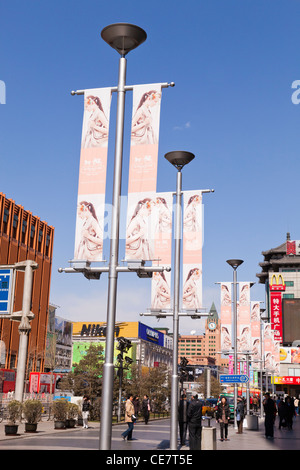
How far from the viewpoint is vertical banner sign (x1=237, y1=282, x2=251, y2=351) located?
3688cm

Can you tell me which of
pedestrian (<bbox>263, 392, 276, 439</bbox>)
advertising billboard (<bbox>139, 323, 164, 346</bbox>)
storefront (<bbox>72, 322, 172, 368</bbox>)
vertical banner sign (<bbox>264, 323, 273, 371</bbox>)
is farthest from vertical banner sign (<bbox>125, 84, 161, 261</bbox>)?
advertising billboard (<bbox>139, 323, 164, 346</bbox>)

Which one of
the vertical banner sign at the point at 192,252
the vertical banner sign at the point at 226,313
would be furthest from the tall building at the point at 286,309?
the vertical banner sign at the point at 192,252

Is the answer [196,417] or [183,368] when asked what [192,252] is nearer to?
[196,417]

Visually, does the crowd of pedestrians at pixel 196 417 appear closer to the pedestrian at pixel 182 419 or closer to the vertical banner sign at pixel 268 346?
the pedestrian at pixel 182 419

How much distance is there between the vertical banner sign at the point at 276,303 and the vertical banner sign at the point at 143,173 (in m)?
107

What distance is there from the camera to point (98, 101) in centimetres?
1308

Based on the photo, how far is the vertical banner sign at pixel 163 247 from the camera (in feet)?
63.8

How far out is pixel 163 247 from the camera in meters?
19.7

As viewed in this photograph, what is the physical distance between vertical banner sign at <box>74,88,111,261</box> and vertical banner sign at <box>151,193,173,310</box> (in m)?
5.73

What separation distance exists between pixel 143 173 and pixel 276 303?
389 ft

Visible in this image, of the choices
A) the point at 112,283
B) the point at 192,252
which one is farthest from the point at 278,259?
the point at 112,283


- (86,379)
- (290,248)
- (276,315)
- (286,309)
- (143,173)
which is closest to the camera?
(143,173)

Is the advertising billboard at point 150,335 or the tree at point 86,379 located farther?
the advertising billboard at point 150,335
